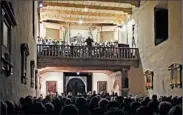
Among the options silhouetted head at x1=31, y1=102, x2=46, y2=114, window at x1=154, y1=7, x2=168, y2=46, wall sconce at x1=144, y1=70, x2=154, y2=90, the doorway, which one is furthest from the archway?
silhouetted head at x1=31, y1=102, x2=46, y2=114

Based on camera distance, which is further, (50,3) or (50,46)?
(50,3)

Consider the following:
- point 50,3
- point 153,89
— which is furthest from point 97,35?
point 153,89

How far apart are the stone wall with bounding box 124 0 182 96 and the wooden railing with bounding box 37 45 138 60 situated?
38.5 inches

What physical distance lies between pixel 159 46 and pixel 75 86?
1156cm

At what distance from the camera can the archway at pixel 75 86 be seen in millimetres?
26016

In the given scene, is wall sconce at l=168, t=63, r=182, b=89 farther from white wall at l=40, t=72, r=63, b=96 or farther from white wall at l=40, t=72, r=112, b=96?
white wall at l=40, t=72, r=63, b=96

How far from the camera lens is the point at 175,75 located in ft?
43.7

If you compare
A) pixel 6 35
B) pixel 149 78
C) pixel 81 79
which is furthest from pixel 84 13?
pixel 6 35

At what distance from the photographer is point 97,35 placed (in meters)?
26.6

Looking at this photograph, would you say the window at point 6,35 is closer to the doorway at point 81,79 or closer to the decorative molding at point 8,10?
the decorative molding at point 8,10

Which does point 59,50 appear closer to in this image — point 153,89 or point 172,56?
point 153,89

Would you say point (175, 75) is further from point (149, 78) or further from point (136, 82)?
point (136, 82)

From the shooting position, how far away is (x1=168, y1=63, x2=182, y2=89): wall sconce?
12.9 m

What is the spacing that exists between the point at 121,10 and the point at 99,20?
407 centimetres
